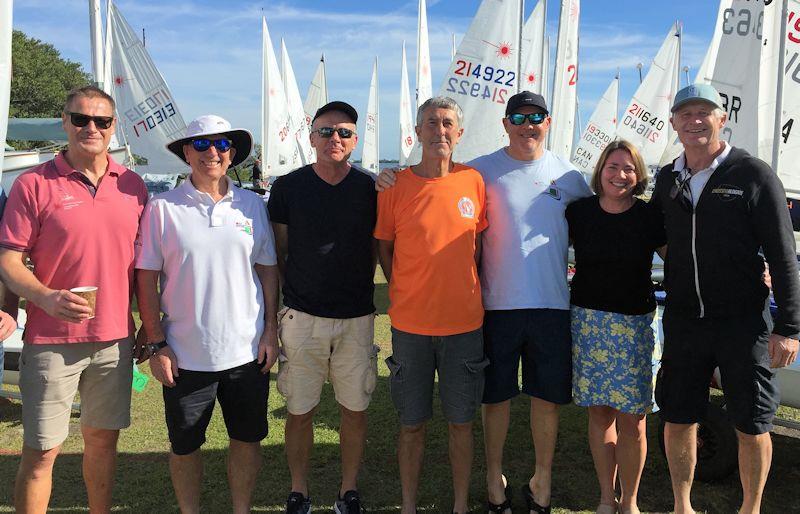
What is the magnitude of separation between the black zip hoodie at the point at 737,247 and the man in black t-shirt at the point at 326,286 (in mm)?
1520

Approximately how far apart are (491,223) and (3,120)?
2.27m

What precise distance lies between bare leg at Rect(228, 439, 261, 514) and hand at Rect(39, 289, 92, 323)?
0.95 metres

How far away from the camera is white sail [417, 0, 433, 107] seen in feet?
77.4

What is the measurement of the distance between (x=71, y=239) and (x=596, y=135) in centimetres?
2052

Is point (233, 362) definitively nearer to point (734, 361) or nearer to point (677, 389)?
point (677, 389)

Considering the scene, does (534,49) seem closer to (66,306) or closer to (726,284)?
(726,284)

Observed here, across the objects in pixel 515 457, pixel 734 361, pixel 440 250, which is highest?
pixel 440 250

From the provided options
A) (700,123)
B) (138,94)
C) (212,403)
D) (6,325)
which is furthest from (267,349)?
(138,94)

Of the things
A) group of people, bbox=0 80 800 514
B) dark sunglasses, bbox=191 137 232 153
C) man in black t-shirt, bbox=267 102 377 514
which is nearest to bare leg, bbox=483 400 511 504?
group of people, bbox=0 80 800 514

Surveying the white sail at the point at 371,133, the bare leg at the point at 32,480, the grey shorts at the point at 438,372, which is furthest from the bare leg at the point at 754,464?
the white sail at the point at 371,133

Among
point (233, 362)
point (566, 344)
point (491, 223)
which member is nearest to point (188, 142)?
point (233, 362)

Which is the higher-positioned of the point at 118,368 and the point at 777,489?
the point at 118,368

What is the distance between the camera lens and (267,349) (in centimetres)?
262

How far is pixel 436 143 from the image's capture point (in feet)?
8.88
